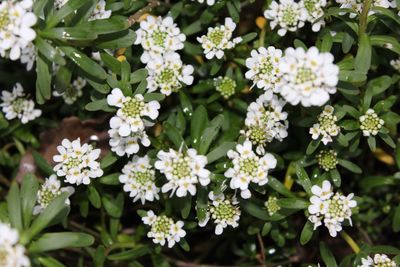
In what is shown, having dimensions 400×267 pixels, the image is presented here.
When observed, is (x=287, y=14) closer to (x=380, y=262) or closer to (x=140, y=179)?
(x=140, y=179)

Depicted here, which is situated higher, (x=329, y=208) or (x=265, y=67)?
(x=265, y=67)

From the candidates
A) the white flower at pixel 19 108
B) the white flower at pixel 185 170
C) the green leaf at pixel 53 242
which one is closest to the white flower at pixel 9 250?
the green leaf at pixel 53 242

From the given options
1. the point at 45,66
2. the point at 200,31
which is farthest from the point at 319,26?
the point at 45,66

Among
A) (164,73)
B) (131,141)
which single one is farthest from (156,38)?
(131,141)

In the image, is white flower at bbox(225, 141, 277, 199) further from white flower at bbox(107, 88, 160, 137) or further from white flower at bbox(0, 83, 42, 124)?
white flower at bbox(0, 83, 42, 124)

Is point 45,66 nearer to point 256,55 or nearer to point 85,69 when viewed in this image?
point 85,69

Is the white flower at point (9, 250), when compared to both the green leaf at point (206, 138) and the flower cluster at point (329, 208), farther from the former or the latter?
the flower cluster at point (329, 208)
